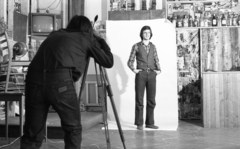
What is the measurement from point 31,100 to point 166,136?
106 inches

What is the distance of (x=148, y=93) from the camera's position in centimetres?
568

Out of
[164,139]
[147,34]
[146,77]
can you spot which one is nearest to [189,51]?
[147,34]

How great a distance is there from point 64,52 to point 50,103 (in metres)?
0.38

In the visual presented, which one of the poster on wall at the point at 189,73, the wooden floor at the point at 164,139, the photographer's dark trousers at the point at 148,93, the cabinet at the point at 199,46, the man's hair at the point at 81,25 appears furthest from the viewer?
the poster on wall at the point at 189,73

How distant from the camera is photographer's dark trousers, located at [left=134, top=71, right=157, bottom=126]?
5625 mm

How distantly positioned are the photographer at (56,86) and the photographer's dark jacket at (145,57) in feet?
9.98

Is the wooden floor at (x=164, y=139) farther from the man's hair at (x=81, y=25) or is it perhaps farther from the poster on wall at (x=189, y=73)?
the man's hair at (x=81, y=25)

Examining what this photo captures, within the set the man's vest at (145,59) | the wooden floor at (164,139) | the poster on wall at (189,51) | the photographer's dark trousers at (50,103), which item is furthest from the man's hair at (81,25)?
the poster on wall at (189,51)

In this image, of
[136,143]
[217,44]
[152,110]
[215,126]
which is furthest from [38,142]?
[217,44]

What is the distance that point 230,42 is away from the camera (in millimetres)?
6723

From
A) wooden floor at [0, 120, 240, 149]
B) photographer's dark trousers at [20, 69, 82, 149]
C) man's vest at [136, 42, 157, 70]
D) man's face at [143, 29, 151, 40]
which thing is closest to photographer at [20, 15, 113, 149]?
photographer's dark trousers at [20, 69, 82, 149]

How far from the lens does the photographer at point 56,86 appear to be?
252 centimetres

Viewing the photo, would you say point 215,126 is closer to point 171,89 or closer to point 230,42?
point 171,89

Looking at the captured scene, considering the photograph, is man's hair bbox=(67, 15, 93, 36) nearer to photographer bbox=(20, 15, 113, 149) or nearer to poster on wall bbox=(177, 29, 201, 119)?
photographer bbox=(20, 15, 113, 149)
